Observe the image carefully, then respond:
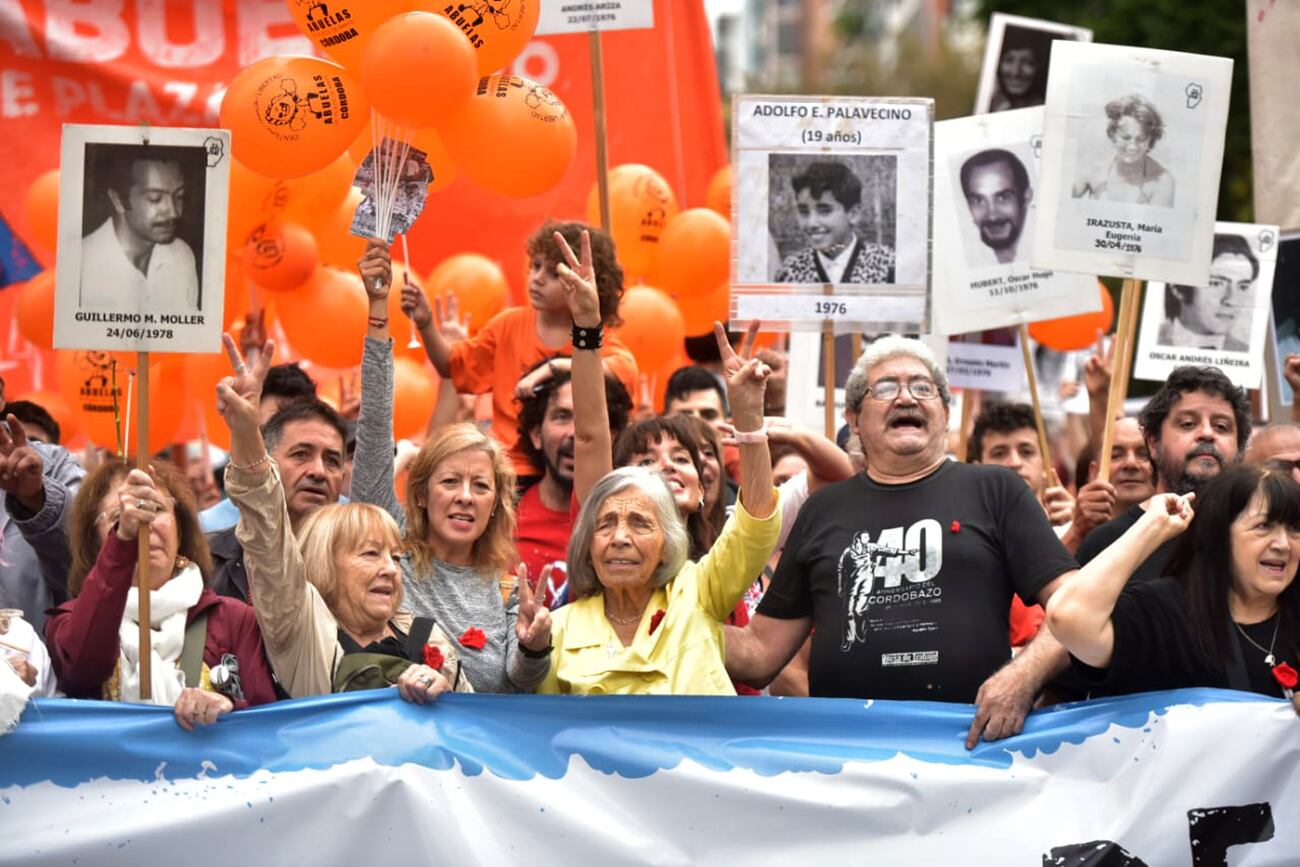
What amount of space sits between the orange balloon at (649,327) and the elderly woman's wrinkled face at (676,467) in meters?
2.50

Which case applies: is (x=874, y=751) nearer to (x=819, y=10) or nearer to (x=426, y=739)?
(x=426, y=739)

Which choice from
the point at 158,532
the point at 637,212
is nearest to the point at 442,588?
the point at 158,532

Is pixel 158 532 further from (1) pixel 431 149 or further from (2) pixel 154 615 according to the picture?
(1) pixel 431 149

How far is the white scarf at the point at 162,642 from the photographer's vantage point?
4.91 m

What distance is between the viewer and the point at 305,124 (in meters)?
6.43

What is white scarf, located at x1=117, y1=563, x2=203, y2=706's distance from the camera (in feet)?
16.1

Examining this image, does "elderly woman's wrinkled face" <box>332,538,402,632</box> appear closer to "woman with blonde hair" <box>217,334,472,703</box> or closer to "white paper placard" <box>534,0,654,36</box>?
"woman with blonde hair" <box>217,334,472,703</box>

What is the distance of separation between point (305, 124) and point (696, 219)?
8.70 ft

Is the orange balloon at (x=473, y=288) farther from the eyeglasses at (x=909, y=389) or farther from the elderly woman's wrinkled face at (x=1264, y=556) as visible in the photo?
the elderly woman's wrinkled face at (x=1264, y=556)

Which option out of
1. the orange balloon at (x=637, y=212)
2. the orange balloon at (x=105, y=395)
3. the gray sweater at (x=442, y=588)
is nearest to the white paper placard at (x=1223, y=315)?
the orange balloon at (x=637, y=212)

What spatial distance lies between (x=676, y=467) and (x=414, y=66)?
1.57m

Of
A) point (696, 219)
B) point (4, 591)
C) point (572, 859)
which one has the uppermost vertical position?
point (696, 219)

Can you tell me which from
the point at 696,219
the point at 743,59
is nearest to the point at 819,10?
the point at 743,59

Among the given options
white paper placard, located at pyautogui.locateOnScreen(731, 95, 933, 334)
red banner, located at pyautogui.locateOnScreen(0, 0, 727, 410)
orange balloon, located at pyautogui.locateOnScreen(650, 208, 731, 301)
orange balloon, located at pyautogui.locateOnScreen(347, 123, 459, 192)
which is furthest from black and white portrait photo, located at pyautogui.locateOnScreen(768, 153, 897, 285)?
red banner, located at pyautogui.locateOnScreen(0, 0, 727, 410)
